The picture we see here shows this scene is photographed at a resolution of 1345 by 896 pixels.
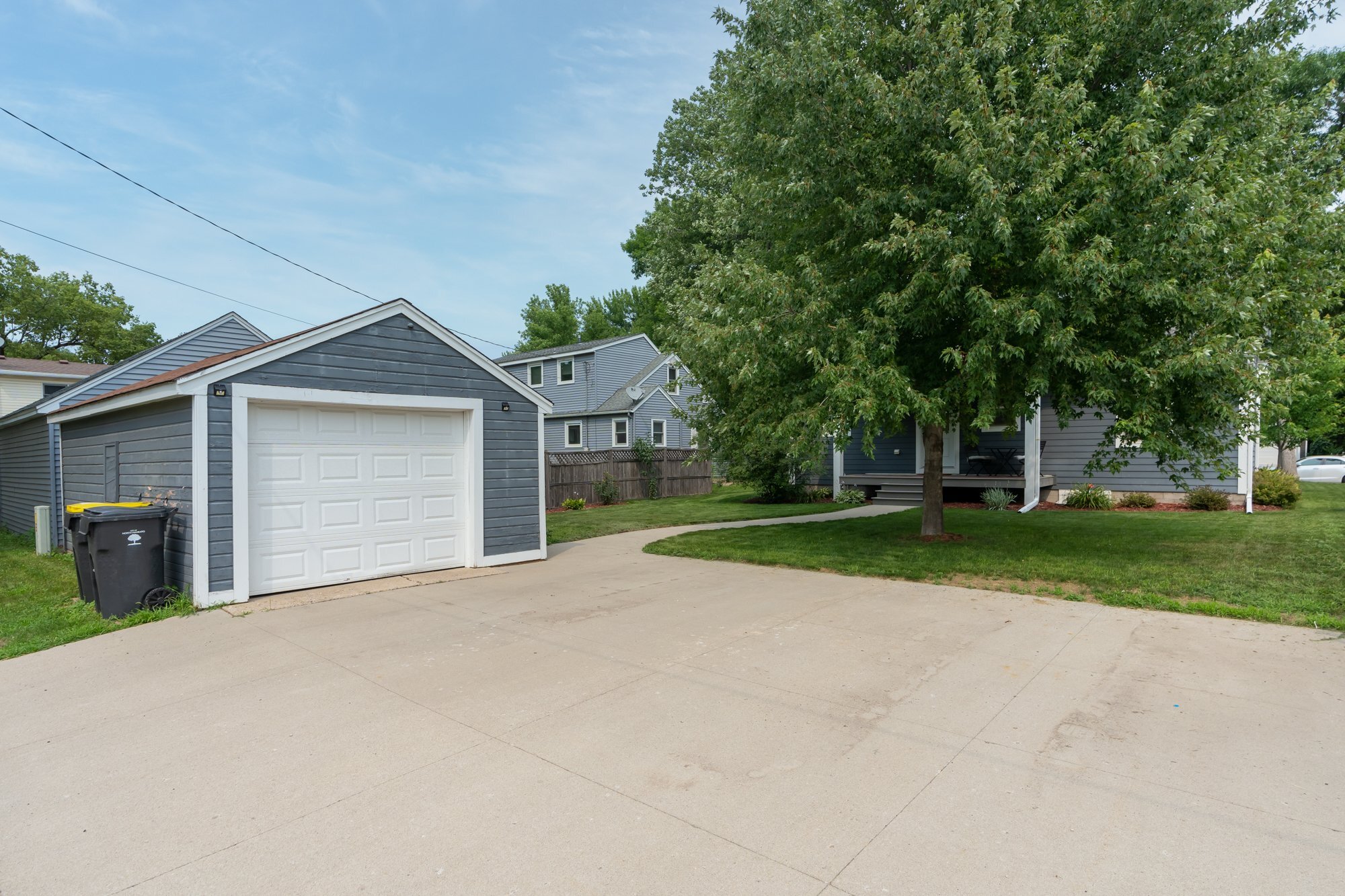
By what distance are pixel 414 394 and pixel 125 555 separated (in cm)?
325

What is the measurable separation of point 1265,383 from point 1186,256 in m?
1.56

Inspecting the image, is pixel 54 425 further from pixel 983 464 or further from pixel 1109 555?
pixel 983 464

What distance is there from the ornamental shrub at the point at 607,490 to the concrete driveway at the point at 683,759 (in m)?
13.8

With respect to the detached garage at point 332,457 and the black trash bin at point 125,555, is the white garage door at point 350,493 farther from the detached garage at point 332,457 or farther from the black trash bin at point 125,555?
the black trash bin at point 125,555

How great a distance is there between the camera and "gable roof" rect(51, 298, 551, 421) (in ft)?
22.6

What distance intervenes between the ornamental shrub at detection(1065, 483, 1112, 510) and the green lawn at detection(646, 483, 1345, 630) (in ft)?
4.10

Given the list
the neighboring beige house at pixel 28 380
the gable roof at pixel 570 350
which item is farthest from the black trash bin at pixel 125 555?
the gable roof at pixel 570 350

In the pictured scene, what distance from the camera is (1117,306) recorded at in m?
7.77

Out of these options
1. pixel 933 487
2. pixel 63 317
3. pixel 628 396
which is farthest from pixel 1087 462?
pixel 63 317

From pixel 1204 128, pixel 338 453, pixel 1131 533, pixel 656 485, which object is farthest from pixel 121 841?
pixel 656 485

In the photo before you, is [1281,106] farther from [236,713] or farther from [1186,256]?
[236,713]

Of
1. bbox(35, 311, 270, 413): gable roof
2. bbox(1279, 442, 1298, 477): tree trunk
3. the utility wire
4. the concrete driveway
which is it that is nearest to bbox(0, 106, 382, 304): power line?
the utility wire

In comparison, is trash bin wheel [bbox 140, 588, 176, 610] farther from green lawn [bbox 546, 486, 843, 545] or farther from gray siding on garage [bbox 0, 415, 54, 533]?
gray siding on garage [bbox 0, 415, 54, 533]

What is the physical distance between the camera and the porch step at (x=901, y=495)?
16891 millimetres
